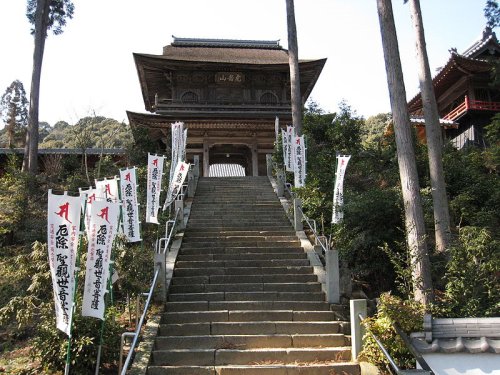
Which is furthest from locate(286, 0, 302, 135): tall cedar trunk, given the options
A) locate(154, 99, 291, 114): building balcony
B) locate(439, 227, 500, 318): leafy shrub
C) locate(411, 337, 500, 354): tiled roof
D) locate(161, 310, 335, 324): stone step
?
locate(411, 337, 500, 354): tiled roof

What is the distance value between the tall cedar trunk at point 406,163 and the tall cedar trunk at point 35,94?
12.9m

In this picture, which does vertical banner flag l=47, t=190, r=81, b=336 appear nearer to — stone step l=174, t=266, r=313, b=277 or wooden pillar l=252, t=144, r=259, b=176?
stone step l=174, t=266, r=313, b=277

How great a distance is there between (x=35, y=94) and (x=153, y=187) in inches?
371

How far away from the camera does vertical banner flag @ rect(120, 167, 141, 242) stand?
8.84 m

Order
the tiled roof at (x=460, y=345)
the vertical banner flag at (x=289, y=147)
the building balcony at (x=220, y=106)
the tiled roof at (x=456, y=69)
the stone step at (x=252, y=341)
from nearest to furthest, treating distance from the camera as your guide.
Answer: the tiled roof at (x=460, y=345), the stone step at (x=252, y=341), the vertical banner flag at (x=289, y=147), the tiled roof at (x=456, y=69), the building balcony at (x=220, y=106)

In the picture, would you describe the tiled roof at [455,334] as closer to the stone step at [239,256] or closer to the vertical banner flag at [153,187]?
the stone step at [239,256]

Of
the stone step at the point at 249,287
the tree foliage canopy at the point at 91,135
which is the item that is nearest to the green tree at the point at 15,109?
the tree foliage canopy at the point at 91,135

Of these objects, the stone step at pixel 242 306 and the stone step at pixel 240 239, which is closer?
the stone step at pixel 242 306

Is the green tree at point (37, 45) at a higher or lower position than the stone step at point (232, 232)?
higher

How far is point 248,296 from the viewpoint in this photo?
845 cm

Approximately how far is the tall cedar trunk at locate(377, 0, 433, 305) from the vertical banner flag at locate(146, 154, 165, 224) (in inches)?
213

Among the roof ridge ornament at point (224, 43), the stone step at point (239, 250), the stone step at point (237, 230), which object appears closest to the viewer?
the stone step at point (239, 250)

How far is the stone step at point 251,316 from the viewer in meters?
7.71

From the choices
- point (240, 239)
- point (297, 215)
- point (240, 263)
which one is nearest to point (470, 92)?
point (297, 215)
